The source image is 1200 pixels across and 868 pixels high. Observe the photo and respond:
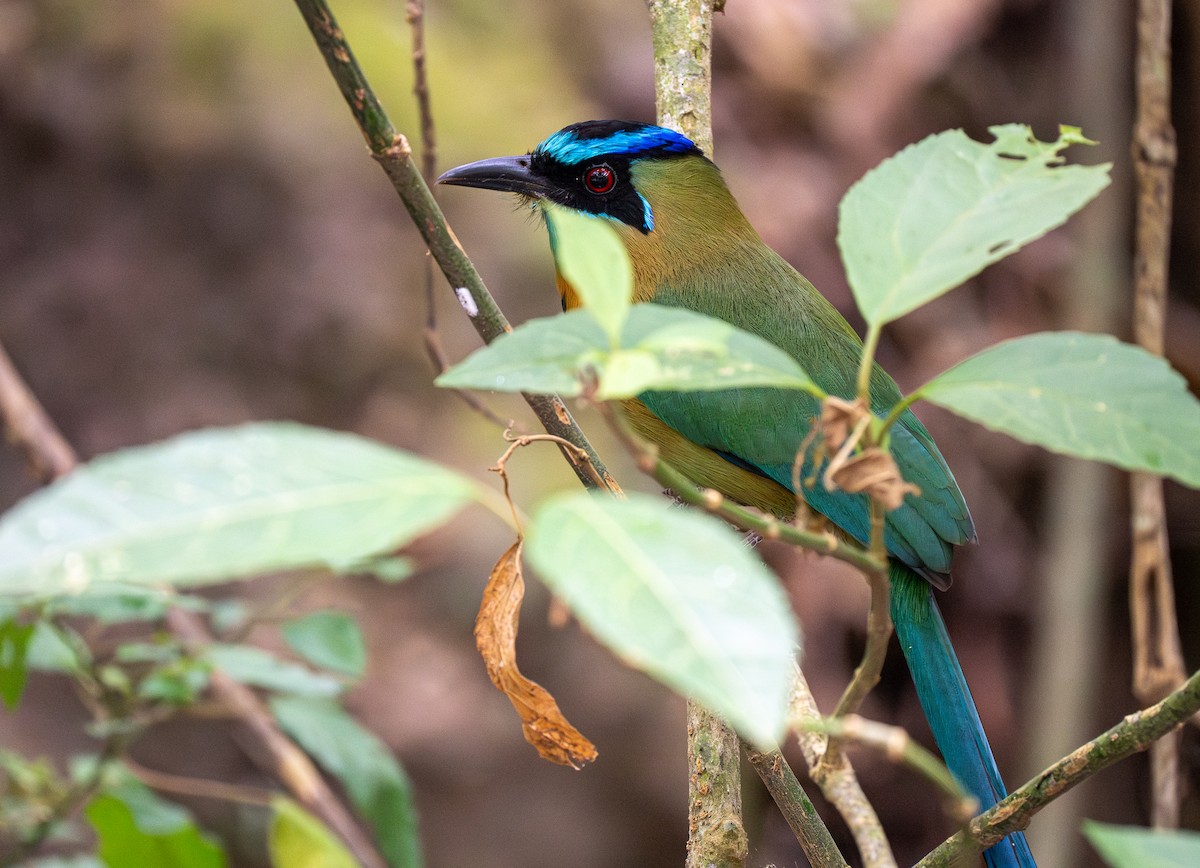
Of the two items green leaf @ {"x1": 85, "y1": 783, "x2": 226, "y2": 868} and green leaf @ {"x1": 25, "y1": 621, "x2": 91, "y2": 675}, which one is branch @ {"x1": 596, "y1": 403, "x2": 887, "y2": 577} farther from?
green leaf @ {"x1": 25, "y1": 621, "x2": 91, "y2": 675}

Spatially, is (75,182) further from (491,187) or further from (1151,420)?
(1151,420)

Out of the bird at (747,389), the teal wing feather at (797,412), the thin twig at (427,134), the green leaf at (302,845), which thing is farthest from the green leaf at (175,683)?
the teal wing feather at (797,412)

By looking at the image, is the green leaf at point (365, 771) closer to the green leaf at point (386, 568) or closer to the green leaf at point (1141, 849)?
the green leaf at point (386, 568)

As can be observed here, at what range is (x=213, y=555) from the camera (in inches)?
23.2

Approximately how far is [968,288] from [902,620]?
271cm

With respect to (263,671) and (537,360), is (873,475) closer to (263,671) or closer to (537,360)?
(537,360)

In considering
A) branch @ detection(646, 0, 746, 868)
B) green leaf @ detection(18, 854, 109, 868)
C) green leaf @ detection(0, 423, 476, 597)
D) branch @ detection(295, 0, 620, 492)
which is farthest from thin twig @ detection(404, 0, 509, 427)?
green leaf @ detection(0, 423, 476, 597)

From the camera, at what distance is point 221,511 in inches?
24.1

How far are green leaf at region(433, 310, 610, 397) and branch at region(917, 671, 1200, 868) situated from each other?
528 mm

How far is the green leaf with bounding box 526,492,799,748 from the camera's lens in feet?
1.75

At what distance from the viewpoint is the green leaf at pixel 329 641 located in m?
1.85

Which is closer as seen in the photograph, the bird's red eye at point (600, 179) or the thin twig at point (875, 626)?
the thin twig at point (875, 626)

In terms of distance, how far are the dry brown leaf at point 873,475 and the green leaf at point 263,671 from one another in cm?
127

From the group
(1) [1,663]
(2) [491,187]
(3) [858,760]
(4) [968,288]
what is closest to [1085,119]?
(4) [968,288]
